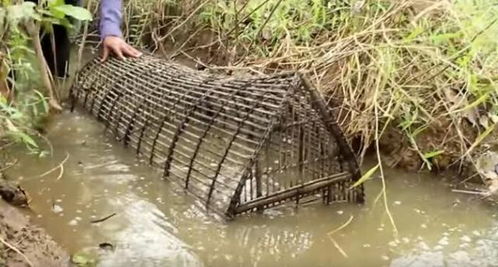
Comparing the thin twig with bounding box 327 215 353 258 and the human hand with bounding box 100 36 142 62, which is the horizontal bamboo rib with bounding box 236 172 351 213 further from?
the human hand with bounding box 100 36 142 62

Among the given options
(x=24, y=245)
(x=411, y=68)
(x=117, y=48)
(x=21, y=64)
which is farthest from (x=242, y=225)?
(x=117, y=48)

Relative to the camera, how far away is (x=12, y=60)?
2486 millimetres

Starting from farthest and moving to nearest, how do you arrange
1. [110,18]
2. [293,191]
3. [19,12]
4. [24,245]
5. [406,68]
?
[110,18] → [406,68] → [293,191] → [19,12] → [24,245]

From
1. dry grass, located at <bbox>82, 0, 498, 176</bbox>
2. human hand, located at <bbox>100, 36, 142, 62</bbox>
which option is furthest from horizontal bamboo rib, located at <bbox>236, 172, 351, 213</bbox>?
human hand, located at <bbox>100, 36, 142, 62</bbox>

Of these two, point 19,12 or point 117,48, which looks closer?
point 19,12

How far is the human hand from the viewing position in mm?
3221

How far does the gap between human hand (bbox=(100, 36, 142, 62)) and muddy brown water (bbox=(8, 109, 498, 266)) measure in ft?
2.07

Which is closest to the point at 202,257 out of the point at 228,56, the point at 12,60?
the point at 12,60

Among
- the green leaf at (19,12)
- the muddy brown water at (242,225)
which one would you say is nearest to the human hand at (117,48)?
the muddy brown water at (242,225)

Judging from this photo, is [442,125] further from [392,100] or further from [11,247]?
[11,247]

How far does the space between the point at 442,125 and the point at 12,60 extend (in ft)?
4.82

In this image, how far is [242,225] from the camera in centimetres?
229

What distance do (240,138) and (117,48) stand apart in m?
0.99

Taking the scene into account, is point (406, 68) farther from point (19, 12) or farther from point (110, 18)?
point (19, 12)
